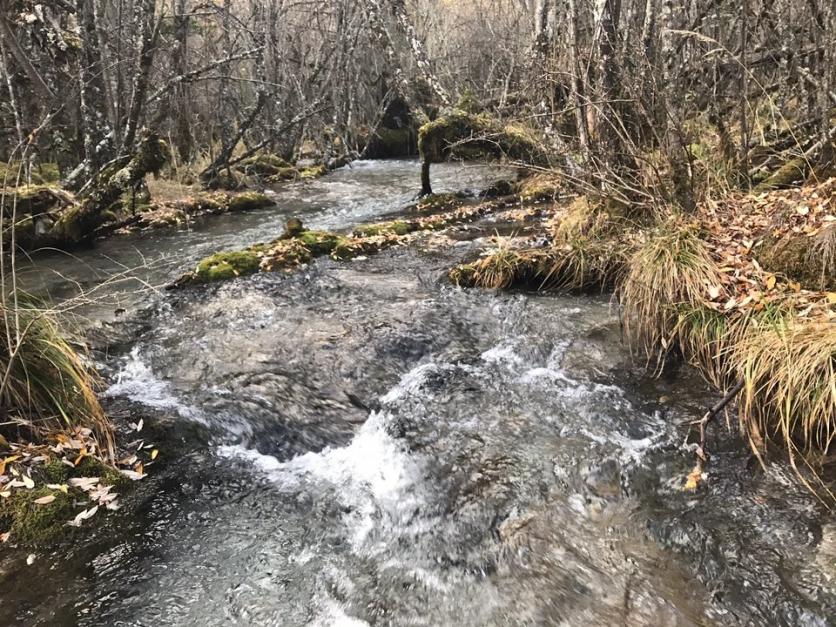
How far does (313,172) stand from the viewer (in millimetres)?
19344

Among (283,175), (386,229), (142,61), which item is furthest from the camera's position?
(283,175)

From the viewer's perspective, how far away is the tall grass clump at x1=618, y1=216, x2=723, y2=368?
4730 millimetres

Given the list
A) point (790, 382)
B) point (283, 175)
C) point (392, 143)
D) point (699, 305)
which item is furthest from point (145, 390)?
point (392, 143)

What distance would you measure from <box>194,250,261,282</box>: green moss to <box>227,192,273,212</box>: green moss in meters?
5.53

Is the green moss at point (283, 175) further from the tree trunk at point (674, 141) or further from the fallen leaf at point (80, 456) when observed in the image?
the fallen leaf at point (80, 456)

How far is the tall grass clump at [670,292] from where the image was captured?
4730 millimetres

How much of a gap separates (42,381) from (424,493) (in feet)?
9.57

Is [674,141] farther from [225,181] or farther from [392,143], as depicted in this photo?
[392,143]

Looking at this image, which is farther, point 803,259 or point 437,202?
point 437,202

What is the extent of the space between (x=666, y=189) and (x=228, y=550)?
211 inches

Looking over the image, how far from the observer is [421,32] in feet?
87.2

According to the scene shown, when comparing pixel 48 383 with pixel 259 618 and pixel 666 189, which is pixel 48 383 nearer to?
pixel 259 618

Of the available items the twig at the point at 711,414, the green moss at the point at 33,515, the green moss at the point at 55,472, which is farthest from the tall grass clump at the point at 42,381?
the twig at the point at 711,414

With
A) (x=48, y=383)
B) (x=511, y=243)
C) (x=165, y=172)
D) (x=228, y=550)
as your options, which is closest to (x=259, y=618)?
(x=228, y=550)
